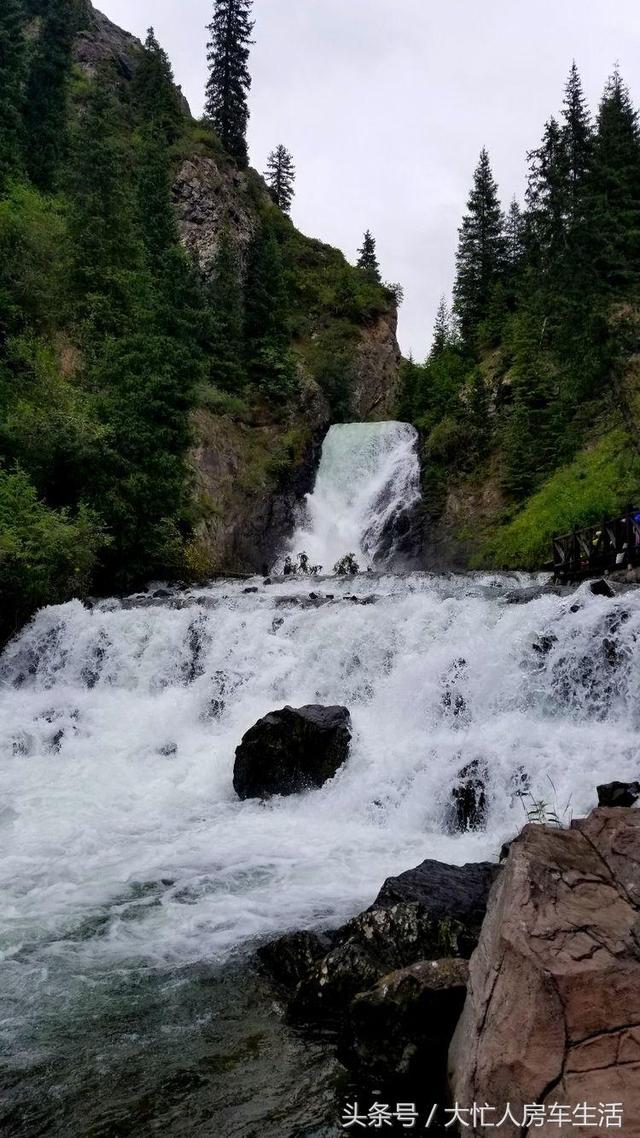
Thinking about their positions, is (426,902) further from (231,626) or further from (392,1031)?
(231,626)

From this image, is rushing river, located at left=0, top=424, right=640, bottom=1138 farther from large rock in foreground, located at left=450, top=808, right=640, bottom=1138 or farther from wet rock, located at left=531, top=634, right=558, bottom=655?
large rock in foreground, located at left=450, top=808, right=640, bottom=1138

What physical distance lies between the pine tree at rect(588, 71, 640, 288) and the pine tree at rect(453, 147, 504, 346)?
396 inches

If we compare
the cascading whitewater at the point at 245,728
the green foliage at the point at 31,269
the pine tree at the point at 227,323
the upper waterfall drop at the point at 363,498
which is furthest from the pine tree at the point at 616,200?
the cascading whitewater at the point at 245,728

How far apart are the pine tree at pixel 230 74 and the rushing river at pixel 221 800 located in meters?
46.4

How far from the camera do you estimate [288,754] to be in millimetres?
10375

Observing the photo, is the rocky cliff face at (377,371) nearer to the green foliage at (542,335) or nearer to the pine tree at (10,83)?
the green foliage at (542,335)

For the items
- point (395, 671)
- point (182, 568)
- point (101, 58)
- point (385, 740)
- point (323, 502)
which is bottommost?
point (385, 740)

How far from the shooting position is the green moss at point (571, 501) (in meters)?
22.5

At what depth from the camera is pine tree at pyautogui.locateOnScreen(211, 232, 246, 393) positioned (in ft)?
114

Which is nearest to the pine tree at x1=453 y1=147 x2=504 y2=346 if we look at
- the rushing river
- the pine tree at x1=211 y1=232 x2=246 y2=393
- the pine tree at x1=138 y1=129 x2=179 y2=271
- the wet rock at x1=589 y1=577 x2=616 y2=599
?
the pine tree at x1=211 y1=232 x2=246 y2=393

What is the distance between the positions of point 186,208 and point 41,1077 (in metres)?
44.3

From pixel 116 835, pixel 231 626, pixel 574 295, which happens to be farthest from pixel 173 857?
pixel 574 295

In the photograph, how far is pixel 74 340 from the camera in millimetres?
26125

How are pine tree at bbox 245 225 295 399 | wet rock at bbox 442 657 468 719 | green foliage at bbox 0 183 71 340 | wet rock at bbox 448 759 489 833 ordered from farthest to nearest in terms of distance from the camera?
pine tree at bbox 245 225 295 399 < green foliage at bbox 0 183 71 340 < wet rock at bbox 442 657 468 719 < wet rock at bbox 448 759 489 833
